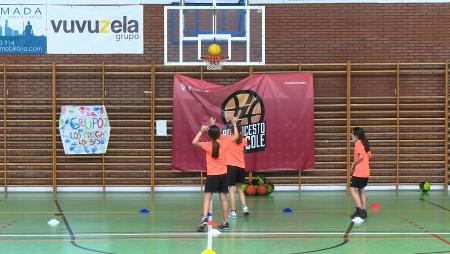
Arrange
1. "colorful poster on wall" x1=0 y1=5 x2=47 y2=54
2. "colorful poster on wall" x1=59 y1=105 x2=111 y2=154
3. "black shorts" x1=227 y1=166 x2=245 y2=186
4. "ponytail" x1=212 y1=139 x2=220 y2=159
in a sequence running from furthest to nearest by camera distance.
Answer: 1. "colorful poster on wall" x1=0 y1=5 x2=47 y2=54
2. "colorful poster on wall" x1=59 y1=105 x2=111 y2=154
3. "black shorts" x1=227 y1=166 x2=245 y2=186
4. "ponytail" x1=212 y1=139 x2=220 y2=159

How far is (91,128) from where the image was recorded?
1655 centimetres

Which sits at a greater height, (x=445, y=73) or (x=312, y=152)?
(x=445, y=73)

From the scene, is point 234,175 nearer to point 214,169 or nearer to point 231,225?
point 231,225

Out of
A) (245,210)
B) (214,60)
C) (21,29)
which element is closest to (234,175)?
(245,210)

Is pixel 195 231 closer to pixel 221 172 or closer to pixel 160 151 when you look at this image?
pixel 221 172

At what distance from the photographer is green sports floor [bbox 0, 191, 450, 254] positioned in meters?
8.65

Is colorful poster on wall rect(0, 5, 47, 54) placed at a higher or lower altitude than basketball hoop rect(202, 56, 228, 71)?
higher

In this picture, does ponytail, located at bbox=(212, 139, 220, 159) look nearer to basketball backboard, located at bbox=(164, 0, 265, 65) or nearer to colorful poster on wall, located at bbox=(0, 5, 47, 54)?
basketball backboard, located at bbox=(164, 0, 265, 65)

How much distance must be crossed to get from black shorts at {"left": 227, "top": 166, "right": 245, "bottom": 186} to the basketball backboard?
10.7ft

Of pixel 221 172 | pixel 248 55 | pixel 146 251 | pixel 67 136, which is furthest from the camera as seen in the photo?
pixel 67 136

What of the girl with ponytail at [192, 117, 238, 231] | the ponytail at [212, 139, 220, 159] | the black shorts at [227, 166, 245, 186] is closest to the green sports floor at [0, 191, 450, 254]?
the girl with ponytail at [192, 117, 238, 231]

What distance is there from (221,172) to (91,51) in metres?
8.07

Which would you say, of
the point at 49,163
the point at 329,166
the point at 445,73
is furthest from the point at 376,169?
the point at 49,163

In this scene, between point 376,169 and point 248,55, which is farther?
point 376,169
